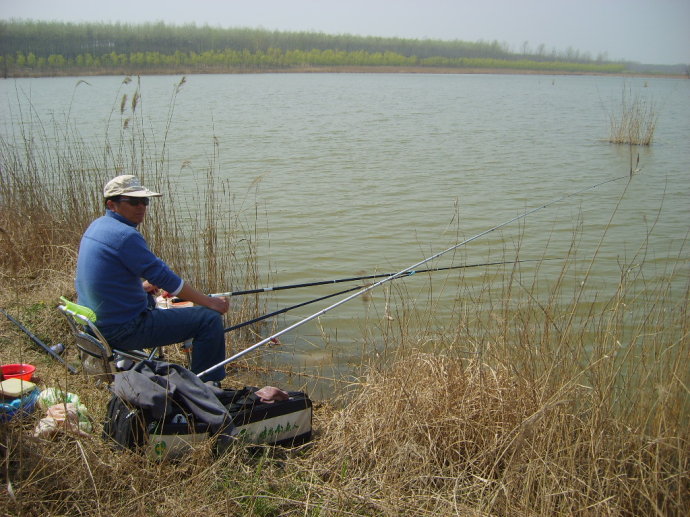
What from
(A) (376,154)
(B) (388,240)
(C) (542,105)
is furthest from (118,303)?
(C) (542,105)

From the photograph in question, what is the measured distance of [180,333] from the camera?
3.39 m

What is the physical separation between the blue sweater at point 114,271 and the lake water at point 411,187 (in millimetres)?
1333

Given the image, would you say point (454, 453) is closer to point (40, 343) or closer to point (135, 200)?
point (135, 200)

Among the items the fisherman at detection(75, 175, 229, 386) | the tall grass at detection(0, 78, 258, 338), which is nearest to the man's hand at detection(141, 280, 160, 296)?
the fisherman at detection(75, 175, 229, 386)

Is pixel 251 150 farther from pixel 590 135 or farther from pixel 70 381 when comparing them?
pixel 70 381

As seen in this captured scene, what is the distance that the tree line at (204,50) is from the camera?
3828cm

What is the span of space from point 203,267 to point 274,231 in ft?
8.96

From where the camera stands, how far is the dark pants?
3.28 meters

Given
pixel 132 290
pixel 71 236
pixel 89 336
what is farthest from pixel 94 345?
pixel 71 236

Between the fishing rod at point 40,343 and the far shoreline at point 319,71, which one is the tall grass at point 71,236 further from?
the far shoreline at point 319,71

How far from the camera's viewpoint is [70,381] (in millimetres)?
3455

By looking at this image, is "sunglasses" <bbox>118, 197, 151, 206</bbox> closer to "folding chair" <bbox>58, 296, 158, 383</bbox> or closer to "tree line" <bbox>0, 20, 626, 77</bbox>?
"folding chair" <bbox>58, 296, 158, 383</bbox>

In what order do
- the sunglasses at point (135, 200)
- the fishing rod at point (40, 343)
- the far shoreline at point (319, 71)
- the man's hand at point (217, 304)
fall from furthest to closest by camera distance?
the far shoreline at point (319, 71) < the fishing rod at point (40, 343) < the man's hand at point (217, 304) < the sunglasses at point (135, 200)

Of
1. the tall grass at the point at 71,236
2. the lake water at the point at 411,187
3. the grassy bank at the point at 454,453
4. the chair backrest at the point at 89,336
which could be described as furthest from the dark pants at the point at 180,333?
the tall grass at the point at 71,236
